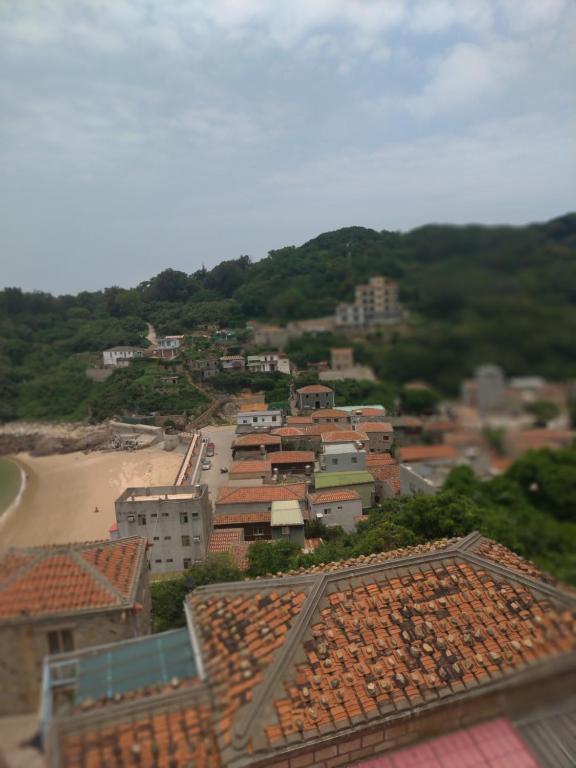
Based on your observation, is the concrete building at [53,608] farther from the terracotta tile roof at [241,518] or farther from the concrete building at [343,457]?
the concrete building at [343,457]

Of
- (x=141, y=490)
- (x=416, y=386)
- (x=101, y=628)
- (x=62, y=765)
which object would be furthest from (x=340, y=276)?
(x=141, y=490)

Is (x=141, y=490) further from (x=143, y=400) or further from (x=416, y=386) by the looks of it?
(x=416, y=386)

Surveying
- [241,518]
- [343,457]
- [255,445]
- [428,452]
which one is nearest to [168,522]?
[241,518]

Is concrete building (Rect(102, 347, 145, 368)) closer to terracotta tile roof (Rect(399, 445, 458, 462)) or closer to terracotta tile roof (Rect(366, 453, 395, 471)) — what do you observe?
terracotta tile roof (Rect(399, 445, 458, 462))

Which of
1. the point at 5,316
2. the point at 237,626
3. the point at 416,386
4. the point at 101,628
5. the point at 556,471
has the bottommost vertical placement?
the point at 237,626

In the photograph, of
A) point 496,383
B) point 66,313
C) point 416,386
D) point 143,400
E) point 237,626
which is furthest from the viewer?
point 143,400

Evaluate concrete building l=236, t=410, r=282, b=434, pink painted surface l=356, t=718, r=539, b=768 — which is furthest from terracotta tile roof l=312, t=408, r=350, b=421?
concrete building l=236, t=410, r=282, b=434

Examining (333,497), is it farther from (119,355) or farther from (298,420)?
(119,355)
